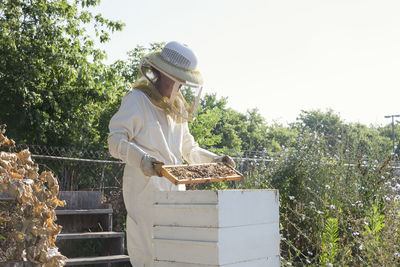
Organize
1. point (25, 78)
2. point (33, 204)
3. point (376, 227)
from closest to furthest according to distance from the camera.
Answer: point (33, 204), point (376, 227), point (25, 78)

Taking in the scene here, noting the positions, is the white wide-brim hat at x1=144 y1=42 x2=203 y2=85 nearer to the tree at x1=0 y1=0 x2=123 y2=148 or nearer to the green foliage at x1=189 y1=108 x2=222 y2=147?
the green foliage at x1=189 y1=108 x2=222 y2=147

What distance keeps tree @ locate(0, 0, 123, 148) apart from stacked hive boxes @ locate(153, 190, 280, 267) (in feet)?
33.7

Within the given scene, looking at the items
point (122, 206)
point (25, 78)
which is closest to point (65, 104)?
point (25, 78)

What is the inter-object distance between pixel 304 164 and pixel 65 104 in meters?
8.75

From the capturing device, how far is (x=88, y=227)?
5633 mm

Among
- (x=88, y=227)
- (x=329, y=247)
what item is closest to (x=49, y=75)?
(x=88, y=227)

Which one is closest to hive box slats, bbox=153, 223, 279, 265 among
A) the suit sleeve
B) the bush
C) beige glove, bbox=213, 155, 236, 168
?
the suit sleeve

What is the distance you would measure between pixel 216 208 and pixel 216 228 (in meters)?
0.09

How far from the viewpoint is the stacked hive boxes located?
2184 mm

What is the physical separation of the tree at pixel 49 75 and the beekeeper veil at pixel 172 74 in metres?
9.19

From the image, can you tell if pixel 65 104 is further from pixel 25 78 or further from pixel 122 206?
pixel 122 206

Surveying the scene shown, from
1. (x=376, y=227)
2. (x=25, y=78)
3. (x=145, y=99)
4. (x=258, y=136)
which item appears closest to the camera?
(x=145, y=99)

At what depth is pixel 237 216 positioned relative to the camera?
7.42 feet

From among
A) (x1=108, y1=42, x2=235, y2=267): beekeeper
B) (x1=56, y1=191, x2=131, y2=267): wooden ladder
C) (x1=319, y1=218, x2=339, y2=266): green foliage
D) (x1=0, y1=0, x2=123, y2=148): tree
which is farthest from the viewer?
(x1=0, y1=0, x2=123, y2=148): tree
